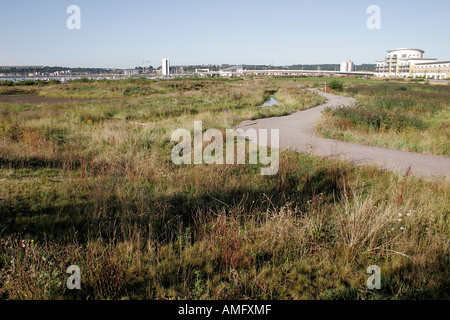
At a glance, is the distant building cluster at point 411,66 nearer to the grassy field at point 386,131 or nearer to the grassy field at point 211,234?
the grassy field at point 386,131

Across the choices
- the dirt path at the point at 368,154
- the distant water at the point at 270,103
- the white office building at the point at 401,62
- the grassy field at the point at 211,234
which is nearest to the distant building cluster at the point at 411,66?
the white office building at the point at 401,62

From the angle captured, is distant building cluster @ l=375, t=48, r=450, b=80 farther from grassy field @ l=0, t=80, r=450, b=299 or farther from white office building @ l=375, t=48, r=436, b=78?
grassy field @ l=0, t=80, r=450, b=299

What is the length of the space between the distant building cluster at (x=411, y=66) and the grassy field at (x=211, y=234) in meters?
135

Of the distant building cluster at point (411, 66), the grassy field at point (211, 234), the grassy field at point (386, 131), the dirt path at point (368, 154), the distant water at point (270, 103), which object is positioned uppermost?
the distant building cluster at point (411, 66)

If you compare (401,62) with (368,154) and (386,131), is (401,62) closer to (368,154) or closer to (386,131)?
(386,131)

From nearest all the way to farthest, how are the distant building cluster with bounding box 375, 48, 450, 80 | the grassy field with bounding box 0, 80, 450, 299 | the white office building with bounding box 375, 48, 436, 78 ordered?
the grassy field with bounding box 0, 80, 450, 299
the distant building cluster with bounding box 375, 48, 450, 80
the white office building with bounding box 375, 48, 436, 78

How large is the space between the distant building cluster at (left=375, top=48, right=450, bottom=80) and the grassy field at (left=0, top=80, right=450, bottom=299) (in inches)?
5312

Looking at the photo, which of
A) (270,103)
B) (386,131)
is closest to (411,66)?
(270,103)

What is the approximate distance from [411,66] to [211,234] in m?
164

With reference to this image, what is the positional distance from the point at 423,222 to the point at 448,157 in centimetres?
659

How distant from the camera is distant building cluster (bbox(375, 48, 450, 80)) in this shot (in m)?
116

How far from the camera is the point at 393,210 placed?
5.27 meters

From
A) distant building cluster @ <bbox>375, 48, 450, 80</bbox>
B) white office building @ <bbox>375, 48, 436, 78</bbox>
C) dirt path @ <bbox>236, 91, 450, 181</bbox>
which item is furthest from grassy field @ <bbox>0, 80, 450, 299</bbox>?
white office building @ <bbox>375, 48, 436, 78</bbox>

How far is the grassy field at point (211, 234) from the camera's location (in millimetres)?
3754
